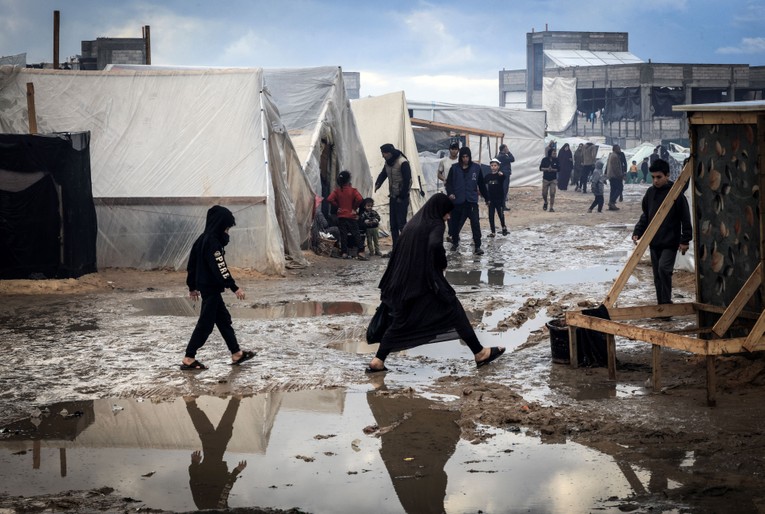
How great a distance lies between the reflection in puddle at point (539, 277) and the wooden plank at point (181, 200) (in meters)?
3.22

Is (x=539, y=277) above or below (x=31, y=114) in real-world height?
below

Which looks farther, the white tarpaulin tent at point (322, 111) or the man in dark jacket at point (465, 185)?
the white tarpaulin tent at point (322, 111)

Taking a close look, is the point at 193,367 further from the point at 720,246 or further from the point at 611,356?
the point at 720,246

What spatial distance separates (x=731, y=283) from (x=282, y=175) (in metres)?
9.10

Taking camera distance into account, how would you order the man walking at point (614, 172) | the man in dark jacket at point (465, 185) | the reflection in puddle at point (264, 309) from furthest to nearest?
the man walking at point (614, 172) → the man in dark jacket at point (465, 185) → the reflection in puddle at point (264, 309)

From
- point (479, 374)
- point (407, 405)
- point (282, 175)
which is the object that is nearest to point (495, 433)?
point (407, 405)

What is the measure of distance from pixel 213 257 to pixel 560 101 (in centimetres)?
3974

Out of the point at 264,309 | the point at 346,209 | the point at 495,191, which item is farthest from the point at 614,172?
the point at 264,309

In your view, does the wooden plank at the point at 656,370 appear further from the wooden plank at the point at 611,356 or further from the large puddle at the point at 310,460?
the large puddle at the point at 310,460

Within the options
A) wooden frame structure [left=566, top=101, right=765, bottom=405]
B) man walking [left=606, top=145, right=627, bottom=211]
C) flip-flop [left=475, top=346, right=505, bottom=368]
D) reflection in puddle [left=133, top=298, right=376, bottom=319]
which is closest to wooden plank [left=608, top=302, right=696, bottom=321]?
wooden frame structure [left=566, top=101, right=765, bottom=405]

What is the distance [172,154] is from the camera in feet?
49.3

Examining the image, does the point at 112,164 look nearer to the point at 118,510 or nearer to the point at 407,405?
the point at 407,405

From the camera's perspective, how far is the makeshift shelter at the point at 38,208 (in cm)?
1266

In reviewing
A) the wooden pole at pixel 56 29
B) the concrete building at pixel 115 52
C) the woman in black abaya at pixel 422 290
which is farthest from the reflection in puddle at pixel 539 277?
the concrete building at pixel 115 52
